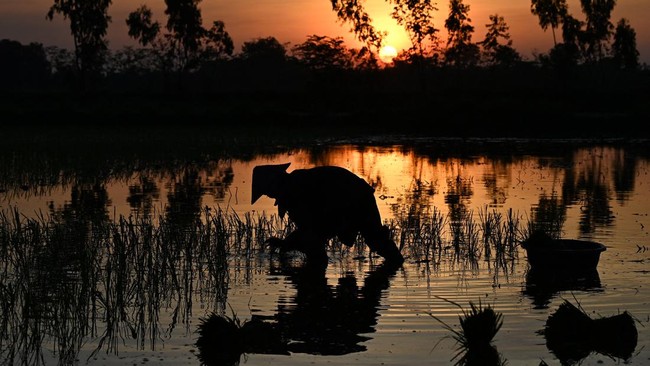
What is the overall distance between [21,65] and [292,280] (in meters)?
110

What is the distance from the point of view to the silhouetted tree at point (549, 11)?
68562 mm

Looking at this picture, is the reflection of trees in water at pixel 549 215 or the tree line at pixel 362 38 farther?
the tree line at pixel 362 38

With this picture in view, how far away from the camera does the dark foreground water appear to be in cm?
695

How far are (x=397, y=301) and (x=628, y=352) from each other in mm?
2383

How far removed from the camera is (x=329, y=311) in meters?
A: 8.23

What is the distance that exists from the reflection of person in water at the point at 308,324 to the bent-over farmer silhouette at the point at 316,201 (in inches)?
15.1

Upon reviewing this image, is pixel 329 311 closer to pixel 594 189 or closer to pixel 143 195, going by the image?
pixel 143 195

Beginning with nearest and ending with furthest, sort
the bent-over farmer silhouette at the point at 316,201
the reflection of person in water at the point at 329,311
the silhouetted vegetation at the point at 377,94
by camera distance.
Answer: the reflection of person in water at the point at 329,311
the bent-over farmer silhouette at the point at 316,201
the silhouetted vegetation at the point at 377,94

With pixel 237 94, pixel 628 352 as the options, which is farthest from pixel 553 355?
pixel 237 94

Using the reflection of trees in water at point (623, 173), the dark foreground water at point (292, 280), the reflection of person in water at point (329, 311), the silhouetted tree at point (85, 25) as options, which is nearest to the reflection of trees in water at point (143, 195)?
the dark foreground water at point (292, 280)

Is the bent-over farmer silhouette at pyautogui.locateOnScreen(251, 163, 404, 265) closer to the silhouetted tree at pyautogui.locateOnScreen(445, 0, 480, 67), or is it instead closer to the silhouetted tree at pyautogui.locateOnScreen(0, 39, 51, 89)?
the silhouetted tree at pyautogui.locateOnScreen(445, 0, 480, 67)

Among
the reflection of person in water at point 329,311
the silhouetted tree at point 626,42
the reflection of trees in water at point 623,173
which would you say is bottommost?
the reflection of person in water at point 329,311

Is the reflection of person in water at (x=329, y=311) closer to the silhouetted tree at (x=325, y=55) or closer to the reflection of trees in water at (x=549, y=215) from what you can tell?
the reflection of trees in water at (x=549, y=215)

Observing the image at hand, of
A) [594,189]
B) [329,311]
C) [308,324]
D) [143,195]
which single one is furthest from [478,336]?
[594,189]
